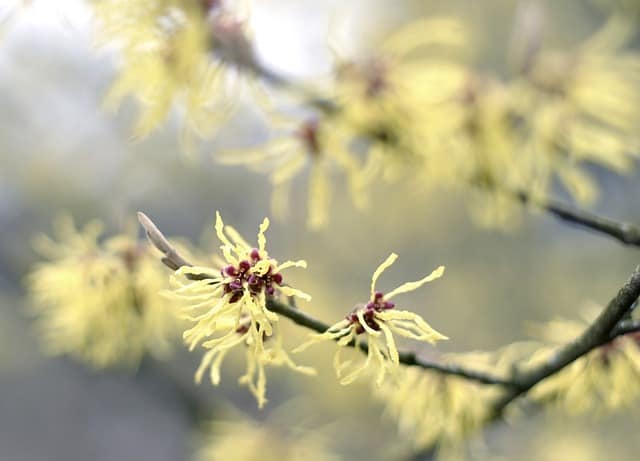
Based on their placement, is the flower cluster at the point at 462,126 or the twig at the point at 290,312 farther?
the flower cluster at the point at 462,126

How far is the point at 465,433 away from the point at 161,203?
1.93m

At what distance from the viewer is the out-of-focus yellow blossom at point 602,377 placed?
768mm

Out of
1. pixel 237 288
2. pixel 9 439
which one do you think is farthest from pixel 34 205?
pixel 9 439

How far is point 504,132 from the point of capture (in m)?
1.17

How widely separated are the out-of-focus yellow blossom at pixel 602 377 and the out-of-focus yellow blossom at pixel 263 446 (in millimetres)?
716

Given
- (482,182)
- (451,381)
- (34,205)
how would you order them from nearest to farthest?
(451,381) → (482,182) → (34,205)

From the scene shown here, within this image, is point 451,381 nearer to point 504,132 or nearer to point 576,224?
point 576,224

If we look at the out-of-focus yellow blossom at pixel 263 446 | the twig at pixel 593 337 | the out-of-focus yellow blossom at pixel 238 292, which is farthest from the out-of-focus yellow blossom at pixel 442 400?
the out-of-focus yellow blossom at pixel 263 446

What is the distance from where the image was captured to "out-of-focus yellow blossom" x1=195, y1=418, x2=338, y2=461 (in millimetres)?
1446

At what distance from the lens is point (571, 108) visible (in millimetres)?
1156

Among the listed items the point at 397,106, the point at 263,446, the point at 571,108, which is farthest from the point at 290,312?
the point at 263,446

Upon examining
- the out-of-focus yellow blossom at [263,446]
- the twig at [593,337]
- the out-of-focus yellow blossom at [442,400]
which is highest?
the out-of-focus yellow blossom at [263,446]

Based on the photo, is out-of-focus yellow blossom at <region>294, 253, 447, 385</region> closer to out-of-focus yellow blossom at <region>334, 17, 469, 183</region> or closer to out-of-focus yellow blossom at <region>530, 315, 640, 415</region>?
out-of-focus yellow blossom at <region>530, 315, 640, 415</region>

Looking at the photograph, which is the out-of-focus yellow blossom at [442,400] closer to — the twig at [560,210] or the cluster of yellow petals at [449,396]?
the cluster of yellow petals at [449,396]
